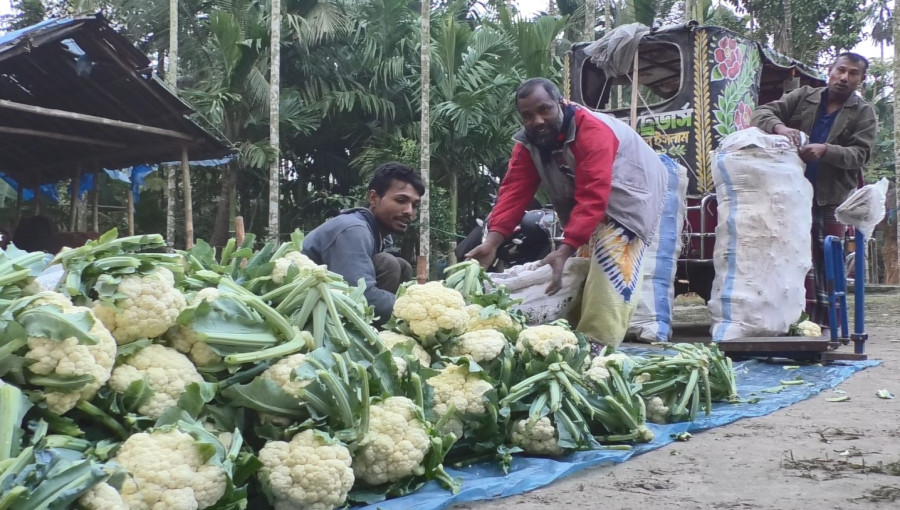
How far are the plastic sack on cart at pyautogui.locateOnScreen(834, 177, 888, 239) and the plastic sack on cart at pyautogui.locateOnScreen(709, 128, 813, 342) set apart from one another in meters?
0.33

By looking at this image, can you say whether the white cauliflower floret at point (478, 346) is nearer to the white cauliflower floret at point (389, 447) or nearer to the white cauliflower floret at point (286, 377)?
the white cauliflower floret at point (389, 447)

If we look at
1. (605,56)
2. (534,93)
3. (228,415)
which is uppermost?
(605,56)

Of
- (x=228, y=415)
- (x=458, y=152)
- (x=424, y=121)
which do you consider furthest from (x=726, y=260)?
(x=458, y=152)

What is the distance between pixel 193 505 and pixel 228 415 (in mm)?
344

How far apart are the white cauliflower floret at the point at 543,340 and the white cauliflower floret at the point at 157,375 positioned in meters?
1.27

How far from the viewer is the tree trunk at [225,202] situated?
16.1 m

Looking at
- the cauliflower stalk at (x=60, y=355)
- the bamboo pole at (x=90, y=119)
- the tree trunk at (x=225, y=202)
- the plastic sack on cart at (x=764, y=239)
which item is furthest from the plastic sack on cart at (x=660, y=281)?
the tree trunk at (x=225, y=202)

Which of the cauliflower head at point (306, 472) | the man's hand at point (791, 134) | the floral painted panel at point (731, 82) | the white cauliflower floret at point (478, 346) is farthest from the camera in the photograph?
the floral painted panel at point (731, 82)

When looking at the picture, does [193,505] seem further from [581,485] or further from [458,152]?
[458,152]

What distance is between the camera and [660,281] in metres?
5.83

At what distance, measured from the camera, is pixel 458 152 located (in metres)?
15.9

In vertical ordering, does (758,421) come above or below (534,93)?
below

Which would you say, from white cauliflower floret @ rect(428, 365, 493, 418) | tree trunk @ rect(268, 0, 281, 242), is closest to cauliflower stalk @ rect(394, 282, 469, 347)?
white cauliflower floret @ rect(428, 365, 493, 418)

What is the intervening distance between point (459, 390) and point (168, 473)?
3.50 ft
